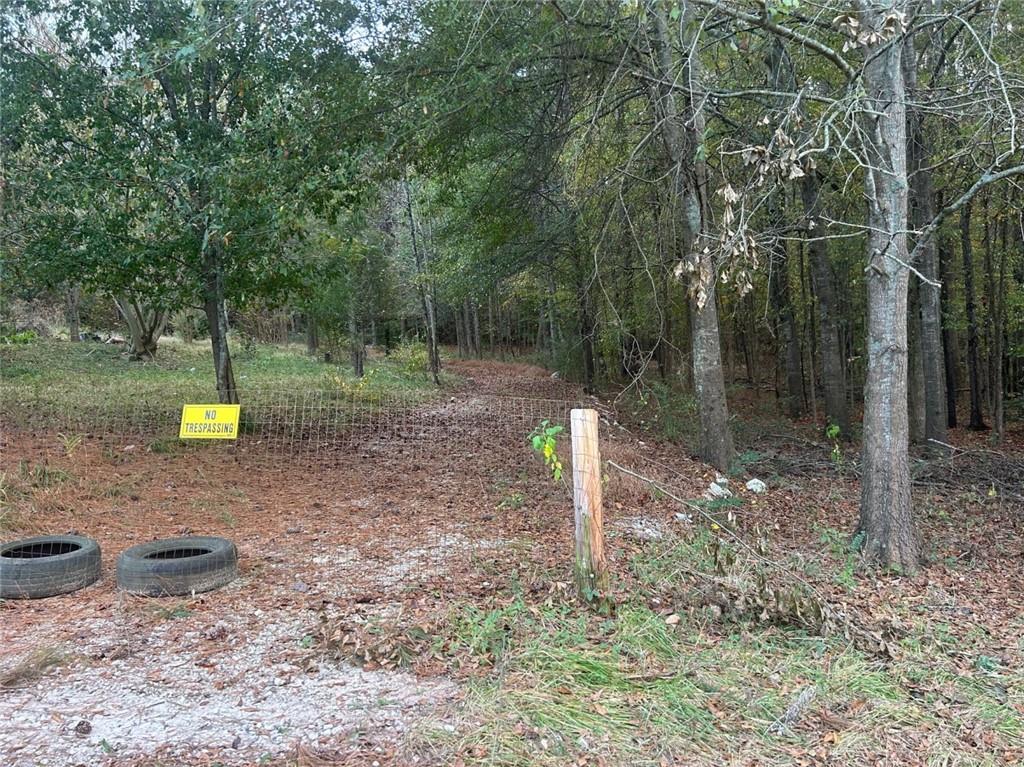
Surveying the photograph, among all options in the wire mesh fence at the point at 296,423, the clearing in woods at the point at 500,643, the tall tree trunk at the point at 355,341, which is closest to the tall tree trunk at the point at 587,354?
the wire mesh fence at the point at 296,423

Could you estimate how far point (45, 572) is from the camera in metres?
4.38

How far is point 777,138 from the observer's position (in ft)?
14.1

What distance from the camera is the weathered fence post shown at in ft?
13.1

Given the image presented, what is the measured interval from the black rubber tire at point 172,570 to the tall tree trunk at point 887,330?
16.3 feet

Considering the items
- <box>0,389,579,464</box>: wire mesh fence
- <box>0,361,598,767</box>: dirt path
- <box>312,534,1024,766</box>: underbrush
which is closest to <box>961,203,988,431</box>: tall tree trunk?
<box>0,389,579,464</box>: wire mesh fence

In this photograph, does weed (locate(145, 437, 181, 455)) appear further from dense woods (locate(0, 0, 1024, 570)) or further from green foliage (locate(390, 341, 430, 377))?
green foliage (locate(390, 341, 430, 377))

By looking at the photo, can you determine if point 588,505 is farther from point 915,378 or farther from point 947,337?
point 947,337

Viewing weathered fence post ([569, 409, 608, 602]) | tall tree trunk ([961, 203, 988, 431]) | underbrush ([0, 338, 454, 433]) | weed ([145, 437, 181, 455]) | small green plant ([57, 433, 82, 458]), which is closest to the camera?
weathered fence post ([569, 409, 608, 602])

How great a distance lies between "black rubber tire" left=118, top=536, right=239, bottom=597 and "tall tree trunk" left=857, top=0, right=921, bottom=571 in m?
4.98

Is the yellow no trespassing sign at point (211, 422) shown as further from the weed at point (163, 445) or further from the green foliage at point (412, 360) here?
the green foliage at point (412, 360)

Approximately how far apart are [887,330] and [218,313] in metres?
8.11

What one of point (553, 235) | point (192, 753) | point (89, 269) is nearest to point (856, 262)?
point (553, 235)

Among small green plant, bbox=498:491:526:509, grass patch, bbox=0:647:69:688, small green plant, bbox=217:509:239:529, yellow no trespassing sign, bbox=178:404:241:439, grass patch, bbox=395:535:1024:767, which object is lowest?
grass patch, bbox=395:535:1024:767

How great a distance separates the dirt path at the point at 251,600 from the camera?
2.84 m
